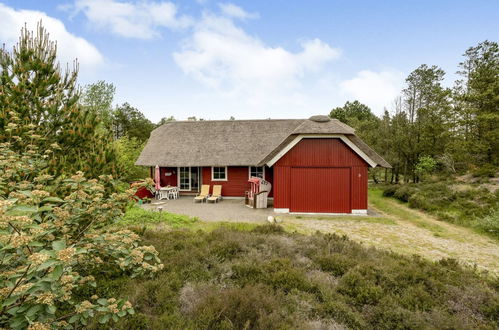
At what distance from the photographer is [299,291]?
4285 mm

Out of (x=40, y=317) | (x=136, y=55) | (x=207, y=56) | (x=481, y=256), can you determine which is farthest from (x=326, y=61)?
(x=40, y=317)

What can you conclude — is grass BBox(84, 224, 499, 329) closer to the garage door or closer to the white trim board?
the garage door

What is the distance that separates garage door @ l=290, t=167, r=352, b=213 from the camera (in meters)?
12.1

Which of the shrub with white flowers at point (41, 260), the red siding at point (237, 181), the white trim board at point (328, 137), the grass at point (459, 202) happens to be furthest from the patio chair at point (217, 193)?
the shrub with white flowers at point (41, 260)

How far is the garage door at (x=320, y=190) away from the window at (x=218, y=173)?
631 cm

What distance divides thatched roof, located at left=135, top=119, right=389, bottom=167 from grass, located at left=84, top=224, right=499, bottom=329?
10.5 metres

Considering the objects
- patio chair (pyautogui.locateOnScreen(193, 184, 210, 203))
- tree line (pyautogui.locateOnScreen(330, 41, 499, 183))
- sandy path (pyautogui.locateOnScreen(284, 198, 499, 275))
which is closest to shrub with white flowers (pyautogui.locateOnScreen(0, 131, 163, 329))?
sandy path (pyautogui.locateOnScreen(284, 198, 499, 275))

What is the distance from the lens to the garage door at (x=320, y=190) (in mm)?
12102

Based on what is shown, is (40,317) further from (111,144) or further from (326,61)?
(326,61)

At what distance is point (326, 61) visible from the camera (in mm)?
18344

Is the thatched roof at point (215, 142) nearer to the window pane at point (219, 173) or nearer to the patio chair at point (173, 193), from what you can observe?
the window pane at point (219, 173)

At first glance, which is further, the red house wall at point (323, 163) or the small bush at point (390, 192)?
the small bush at point (390, 192)

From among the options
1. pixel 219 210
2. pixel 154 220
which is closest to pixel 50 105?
pixel 154 220

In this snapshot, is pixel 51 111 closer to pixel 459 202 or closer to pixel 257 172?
pixel 257 172
